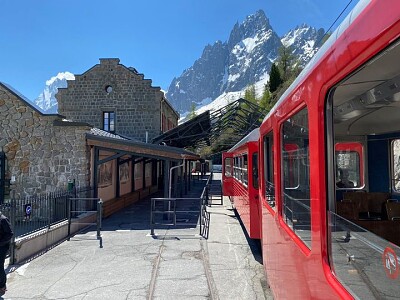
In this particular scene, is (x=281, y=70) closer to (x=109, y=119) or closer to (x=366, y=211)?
(x=109, y=119)

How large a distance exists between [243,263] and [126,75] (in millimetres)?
19126

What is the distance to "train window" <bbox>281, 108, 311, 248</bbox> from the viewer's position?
2285 millimetres

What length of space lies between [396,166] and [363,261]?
3.06 m

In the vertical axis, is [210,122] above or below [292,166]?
above

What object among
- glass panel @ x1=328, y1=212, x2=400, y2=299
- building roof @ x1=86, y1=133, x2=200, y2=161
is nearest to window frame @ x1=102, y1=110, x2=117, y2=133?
building roof @ x1=86, y1=133, x2=200, y2=161

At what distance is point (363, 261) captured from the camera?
1.50 meters

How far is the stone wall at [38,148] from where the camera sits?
12.8 m

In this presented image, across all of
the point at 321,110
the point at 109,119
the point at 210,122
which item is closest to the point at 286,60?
the point at 210,122

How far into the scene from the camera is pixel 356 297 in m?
1.50

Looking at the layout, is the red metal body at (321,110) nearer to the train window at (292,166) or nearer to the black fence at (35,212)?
the train window at (292,166)

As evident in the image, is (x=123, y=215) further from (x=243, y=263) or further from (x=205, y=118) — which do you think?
(x=205, y=118)

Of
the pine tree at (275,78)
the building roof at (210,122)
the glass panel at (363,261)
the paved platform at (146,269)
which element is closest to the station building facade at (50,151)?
the paved platform at (146,269)

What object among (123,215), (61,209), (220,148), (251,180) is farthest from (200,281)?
(220,148)

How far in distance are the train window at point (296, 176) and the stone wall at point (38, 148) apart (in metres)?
10.7
